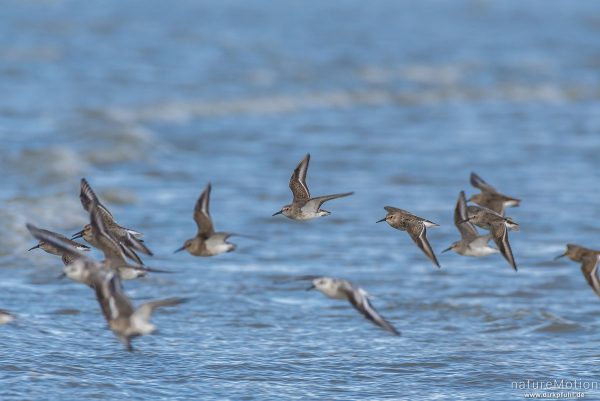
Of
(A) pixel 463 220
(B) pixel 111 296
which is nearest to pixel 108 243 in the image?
(B) pixel 111 296

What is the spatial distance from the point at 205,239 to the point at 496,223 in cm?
182

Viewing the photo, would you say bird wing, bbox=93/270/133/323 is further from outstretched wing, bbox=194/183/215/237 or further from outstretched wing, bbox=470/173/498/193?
outstretched wing, bbox=470/173/498/193

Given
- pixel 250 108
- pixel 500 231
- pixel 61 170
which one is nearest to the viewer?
pixel 500 231

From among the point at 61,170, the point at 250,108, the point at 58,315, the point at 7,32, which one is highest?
the point at 7,32

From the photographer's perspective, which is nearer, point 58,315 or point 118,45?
point 58,315

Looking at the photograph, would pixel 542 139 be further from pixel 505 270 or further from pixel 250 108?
pixel 505 270

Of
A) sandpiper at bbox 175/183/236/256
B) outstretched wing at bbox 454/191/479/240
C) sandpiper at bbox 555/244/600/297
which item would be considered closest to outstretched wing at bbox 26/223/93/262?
sandpiper at bbox 175/183/236/256

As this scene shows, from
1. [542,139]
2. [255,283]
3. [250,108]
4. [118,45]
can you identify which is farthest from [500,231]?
[118,45]

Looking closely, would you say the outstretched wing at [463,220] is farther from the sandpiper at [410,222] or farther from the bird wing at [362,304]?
the bird wing at [362,304]

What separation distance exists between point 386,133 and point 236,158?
332 centimetres

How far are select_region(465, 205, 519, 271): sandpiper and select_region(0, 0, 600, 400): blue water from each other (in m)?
0.89

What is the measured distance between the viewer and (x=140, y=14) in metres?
29.3

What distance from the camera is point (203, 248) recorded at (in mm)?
6488

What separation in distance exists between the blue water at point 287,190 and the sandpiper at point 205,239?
35.3 inches
